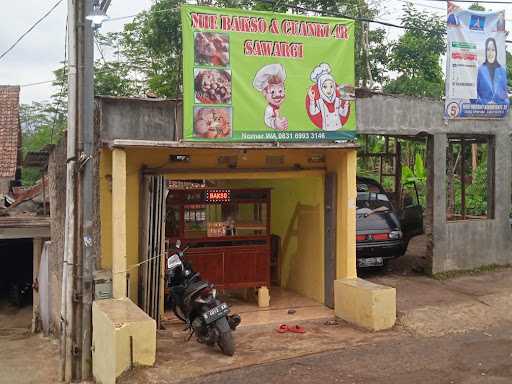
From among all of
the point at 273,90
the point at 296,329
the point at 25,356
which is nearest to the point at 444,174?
the point at 273,90

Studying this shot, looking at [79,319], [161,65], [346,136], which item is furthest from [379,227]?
[161,65]

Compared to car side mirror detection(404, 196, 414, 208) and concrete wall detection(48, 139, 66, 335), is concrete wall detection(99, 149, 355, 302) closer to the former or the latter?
concrete wall detection(48, 139, 66, 335)

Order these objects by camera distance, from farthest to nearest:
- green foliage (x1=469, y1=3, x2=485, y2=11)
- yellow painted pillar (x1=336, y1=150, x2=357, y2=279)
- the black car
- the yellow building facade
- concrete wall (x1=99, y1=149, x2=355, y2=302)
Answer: green foliage (x1=469, y1=3, x2=485, y2=11) → the black car → yellow painted pillar (x1=336, y1=150, x2=357, y2=279) → concrete wall (x1=99, y1=149, x2=355, y2=302) → the yellow building facade

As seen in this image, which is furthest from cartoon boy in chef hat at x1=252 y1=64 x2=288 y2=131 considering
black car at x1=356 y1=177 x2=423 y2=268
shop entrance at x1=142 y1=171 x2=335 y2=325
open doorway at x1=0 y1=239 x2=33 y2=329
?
open doorway at x1=0 y1=239 x2=33 y2=329

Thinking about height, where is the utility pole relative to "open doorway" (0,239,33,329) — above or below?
above

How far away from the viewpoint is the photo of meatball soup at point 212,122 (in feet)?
27.2

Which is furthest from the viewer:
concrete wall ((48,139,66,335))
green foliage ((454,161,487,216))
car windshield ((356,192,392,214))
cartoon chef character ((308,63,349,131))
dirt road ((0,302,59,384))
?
green foliage ((454,161,487,216))

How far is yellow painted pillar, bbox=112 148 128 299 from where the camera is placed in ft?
25.7

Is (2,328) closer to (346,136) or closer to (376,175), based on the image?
(346,136)

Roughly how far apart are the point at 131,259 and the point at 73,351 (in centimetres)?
169

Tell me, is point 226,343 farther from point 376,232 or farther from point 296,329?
point 376,232

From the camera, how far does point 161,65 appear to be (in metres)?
24.0

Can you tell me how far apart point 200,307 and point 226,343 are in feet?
2.02

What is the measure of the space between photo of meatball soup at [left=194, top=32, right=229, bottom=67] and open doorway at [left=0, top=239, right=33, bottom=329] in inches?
357
